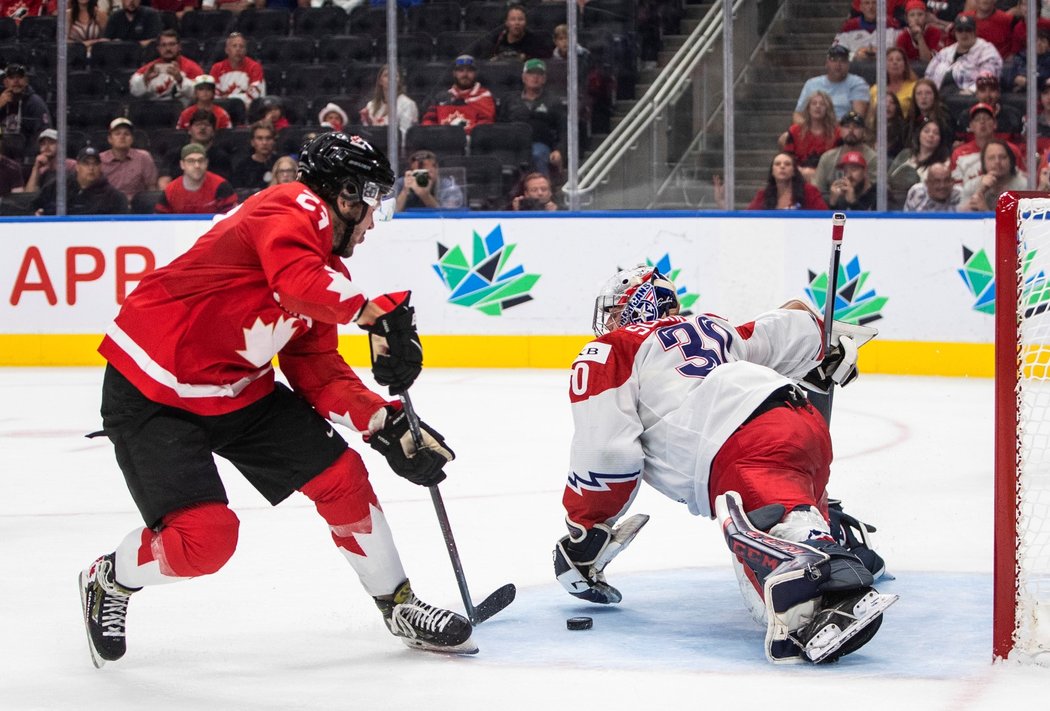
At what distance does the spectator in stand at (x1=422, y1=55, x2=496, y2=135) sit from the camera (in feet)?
28.2

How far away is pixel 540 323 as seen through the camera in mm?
8547

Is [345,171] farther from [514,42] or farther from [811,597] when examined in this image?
[514,42]

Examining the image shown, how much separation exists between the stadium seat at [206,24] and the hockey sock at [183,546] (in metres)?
6.85

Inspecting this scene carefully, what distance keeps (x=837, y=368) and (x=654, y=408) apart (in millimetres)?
532

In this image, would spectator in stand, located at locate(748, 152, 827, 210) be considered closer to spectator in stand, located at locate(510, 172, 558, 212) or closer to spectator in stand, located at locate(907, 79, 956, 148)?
spectator in stand, located at locate(907, 79, 956, 148)

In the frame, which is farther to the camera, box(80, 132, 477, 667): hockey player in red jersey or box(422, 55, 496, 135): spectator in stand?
box(422, 55, 496, 135): spectator in stand

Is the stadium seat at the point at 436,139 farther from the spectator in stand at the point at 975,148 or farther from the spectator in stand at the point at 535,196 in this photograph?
the spectator in stand at the point at 975,148

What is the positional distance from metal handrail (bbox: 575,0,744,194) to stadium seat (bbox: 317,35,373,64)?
1.50 m

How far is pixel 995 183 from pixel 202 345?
18.5 ft

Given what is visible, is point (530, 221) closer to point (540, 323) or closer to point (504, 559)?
point (540, 323)

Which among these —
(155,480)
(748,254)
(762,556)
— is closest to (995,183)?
(748,254)

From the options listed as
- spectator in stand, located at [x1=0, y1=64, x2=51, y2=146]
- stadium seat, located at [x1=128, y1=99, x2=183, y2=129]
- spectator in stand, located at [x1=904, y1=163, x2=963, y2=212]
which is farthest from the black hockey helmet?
spectator in stand, located at [x1=0, y1=64, x2=51, y2=146]

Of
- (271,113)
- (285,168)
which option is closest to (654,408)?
(285,168)

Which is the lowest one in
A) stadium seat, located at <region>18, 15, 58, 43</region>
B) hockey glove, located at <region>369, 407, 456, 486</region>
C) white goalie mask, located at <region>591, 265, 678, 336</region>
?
hockey glove, located at <region>369, 407, 456, 486</region>
